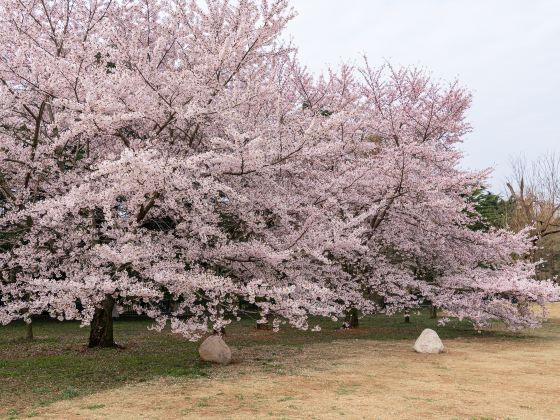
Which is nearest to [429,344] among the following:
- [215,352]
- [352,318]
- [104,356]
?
[215,352]

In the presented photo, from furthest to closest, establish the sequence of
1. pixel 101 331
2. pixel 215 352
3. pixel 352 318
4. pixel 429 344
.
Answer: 1. pixel 352 318
2. pixel 429 344
3. pixel 101 331
4. pixel 215 352

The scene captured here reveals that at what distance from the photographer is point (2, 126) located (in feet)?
40.4

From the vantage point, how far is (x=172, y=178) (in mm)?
9203

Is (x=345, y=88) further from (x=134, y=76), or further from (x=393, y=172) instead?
(x=134, y=76)

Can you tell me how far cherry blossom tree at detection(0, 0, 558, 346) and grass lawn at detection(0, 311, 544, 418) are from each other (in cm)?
101

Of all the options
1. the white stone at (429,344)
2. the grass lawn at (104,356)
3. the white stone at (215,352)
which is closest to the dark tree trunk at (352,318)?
the grass lawn at (104,356)

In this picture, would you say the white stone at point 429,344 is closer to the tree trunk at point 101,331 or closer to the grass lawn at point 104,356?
the grass lawn at point 104,356

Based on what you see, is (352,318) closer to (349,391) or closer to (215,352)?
(215,352)

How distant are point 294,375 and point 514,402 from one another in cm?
397

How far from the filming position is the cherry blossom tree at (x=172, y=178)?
31.3 ft

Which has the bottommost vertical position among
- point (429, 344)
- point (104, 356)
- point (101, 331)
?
point (104, 356)

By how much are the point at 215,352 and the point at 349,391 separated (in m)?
3.90

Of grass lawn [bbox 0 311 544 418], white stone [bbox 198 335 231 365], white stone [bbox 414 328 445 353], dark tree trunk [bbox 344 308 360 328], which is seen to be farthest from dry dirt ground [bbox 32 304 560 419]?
dark tree trunk [bbox 344 308 360 328]

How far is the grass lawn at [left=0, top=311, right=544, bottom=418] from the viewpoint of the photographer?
361 inches
